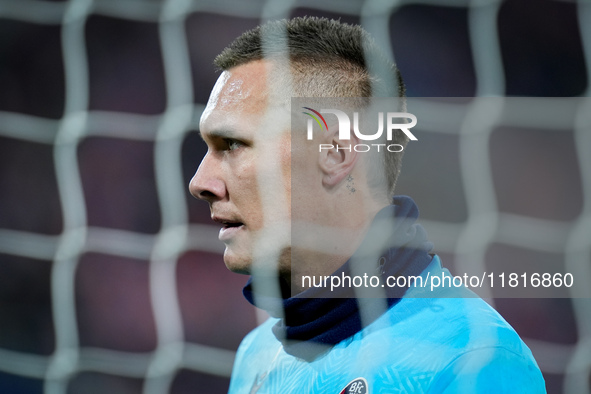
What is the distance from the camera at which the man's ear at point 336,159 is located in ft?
3.73

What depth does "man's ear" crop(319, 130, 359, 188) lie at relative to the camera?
3.73ft

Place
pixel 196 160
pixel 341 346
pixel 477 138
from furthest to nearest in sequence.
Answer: pixel 196 160 → pixel 477 138 → pixel 341 346

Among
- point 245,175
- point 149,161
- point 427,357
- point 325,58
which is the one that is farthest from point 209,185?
point 149,161

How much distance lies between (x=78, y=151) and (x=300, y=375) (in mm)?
2980

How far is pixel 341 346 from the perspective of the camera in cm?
107

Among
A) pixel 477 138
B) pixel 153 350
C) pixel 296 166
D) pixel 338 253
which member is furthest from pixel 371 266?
pixel 153 350

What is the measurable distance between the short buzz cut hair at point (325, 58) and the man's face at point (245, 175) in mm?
99

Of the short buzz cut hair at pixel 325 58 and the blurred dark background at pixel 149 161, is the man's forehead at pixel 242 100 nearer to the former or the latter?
the short buzz cut hair at pixel 325 58

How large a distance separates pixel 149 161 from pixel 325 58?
105 inches

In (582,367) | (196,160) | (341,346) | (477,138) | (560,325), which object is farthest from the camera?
(196,160)

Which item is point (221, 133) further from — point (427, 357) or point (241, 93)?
point (427, 357)

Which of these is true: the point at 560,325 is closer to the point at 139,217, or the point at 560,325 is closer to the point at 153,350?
the point at 153,350

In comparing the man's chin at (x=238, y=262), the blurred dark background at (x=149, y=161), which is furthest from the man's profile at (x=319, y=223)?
the blurred dark background at (x=149, y=161)

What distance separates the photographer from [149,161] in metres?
3.70
